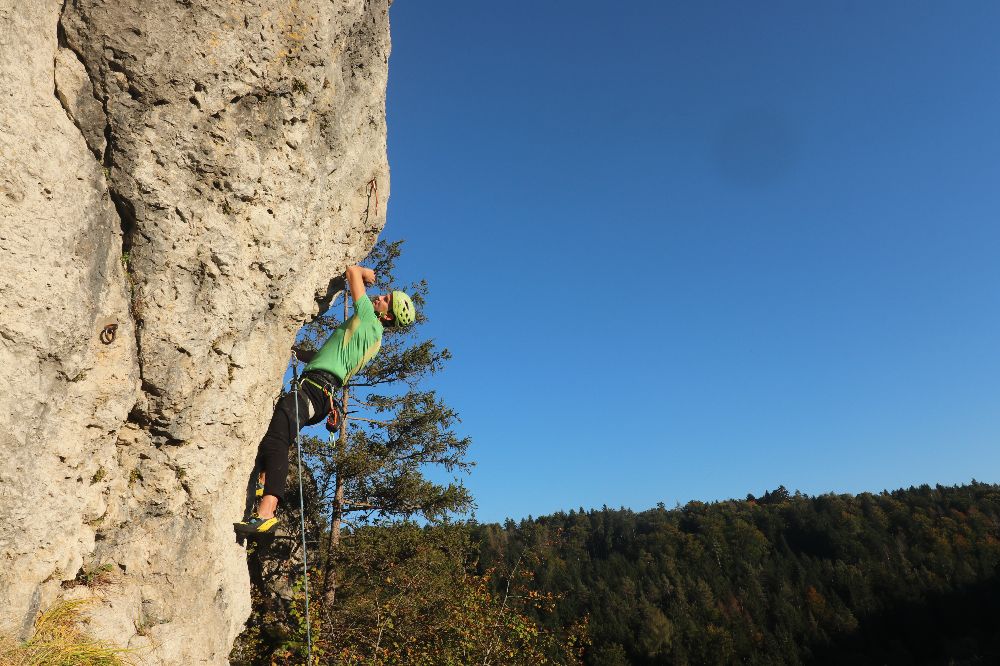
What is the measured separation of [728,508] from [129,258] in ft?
330

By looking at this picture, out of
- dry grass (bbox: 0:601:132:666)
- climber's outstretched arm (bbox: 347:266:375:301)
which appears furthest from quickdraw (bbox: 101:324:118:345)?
climber's outstretched arm (bbox: 347:266:375:301)

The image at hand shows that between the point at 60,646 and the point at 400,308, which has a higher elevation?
the point at 400,308

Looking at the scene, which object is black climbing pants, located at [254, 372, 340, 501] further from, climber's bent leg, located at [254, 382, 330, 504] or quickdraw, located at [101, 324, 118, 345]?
quickdraw, located at [101, 324, 118, 345]

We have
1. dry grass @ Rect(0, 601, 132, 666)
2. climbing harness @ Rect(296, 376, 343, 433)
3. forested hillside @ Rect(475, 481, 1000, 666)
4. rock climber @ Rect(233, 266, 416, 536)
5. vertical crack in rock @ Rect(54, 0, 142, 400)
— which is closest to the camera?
dry grass @ Rect(0, 601, 132, 666)

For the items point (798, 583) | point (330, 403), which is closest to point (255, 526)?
point (330, 403)

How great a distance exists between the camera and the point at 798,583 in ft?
233

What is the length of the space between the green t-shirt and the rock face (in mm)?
504

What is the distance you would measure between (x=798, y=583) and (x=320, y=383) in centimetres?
7983

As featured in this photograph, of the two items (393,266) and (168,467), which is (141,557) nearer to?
(168,467)

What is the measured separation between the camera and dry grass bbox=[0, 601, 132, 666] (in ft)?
8.84

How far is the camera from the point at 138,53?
11.2ft

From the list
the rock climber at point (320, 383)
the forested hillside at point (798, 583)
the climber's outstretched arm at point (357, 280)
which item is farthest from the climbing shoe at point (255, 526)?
the forested hillside at point (798, 583)

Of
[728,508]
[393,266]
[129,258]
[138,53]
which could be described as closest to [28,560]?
[129,258]

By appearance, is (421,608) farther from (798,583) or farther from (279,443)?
(798,583)
